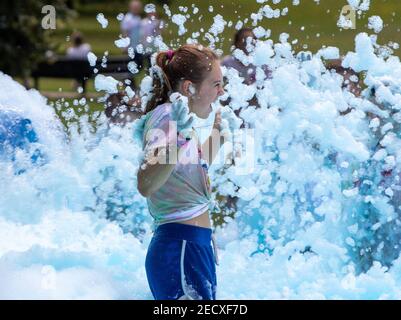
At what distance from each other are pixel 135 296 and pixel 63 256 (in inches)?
19.3

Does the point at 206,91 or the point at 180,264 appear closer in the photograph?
the point at 180,264

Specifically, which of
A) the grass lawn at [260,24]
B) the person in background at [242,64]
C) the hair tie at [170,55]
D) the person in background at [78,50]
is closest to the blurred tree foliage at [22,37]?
the grass lawn at [260,24]

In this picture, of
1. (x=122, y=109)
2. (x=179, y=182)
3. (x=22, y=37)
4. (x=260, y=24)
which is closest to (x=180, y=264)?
(x=179, y=182)

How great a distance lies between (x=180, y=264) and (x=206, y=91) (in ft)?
1.99

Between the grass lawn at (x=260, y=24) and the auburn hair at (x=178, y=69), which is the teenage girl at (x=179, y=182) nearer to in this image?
the auburn hair at (x=178, y=69)

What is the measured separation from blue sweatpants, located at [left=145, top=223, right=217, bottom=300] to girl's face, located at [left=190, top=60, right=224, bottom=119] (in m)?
0.42

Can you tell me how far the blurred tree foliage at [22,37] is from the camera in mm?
12148

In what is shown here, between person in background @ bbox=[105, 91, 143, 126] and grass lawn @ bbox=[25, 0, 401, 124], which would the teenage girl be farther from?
grass lawn @ bbox=[25, 0, 401, 124]

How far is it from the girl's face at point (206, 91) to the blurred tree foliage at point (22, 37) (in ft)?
28.2

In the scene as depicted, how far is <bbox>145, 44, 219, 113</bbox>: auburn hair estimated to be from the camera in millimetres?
3572

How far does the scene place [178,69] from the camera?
358 cm

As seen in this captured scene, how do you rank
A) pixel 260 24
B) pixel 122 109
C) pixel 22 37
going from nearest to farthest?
1. pixel 122 109
2. pixel 22 37
3. pixel 260 24

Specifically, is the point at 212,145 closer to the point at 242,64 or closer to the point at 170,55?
the point at 170,55
